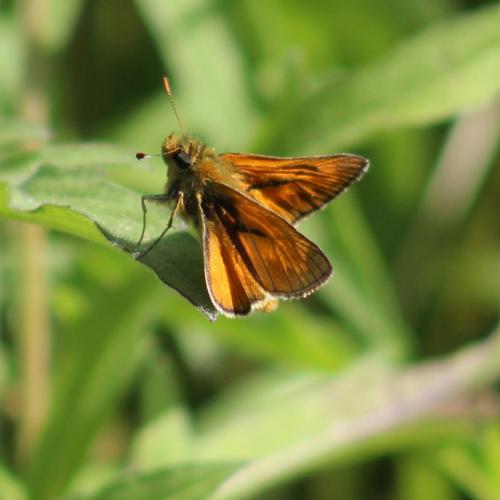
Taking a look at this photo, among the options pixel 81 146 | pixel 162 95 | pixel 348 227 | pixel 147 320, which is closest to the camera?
pixel 81 146

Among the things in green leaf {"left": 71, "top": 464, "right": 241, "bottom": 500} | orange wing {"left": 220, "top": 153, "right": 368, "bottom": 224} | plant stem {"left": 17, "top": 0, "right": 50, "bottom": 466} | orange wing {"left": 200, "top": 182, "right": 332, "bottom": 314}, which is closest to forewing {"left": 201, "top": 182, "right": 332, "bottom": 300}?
orange wing {"left": 200, "top": 182, "right": 332, "bottom": 314}

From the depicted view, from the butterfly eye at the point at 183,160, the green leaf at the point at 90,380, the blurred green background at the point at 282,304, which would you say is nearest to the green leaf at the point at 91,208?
Answer: the blurred green background at the point at 282,304

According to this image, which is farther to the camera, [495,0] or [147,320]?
[495,0]

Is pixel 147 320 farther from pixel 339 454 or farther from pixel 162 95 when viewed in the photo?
pixel 162 95

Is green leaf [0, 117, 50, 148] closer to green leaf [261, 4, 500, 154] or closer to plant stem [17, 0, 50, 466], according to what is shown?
plant stem [17, 0, 50, 466]

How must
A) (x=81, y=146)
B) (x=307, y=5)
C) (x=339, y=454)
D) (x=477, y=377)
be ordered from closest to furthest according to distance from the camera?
1. (x=81, y=146)
2. (x=339, y=454)
3. (x=477, y=377)
4. (x=307, y=5)

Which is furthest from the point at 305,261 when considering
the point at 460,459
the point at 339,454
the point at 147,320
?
the point at 460,459
